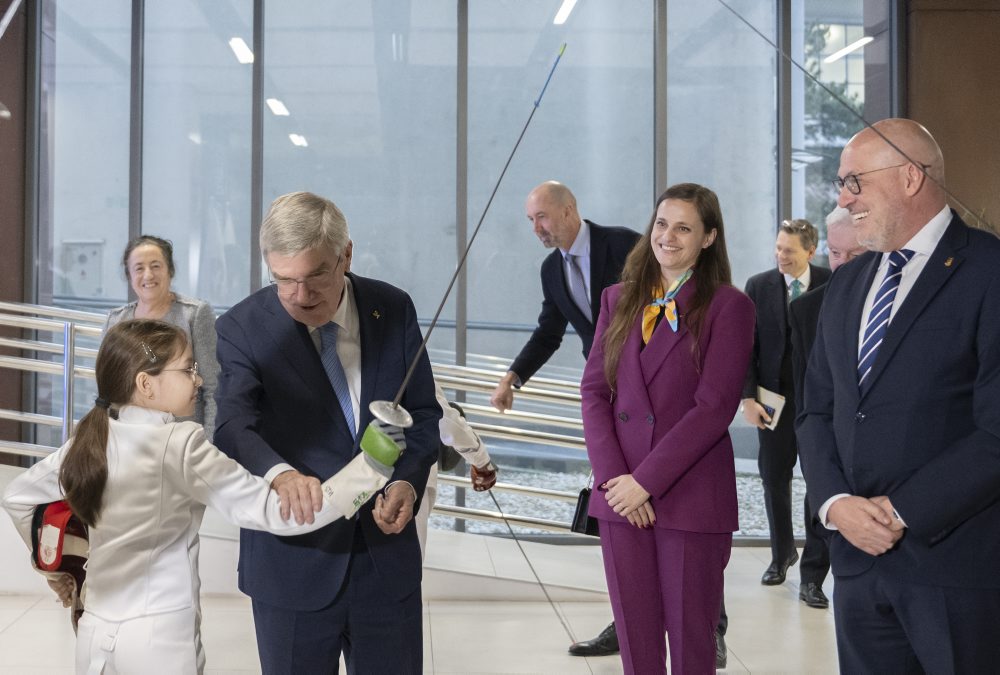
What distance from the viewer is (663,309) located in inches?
103

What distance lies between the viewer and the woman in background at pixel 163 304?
13.3ft

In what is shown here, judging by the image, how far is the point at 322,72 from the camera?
6070 mm

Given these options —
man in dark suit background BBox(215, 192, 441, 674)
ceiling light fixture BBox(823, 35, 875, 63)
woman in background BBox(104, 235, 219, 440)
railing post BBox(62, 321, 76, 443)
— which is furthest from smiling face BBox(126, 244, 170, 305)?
ceiling light fixture BBox(823, 35, 875, 63)

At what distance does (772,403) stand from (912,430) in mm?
2391

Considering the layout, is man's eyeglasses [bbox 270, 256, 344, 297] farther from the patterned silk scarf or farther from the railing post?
the railing post

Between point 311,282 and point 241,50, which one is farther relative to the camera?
point 241,50

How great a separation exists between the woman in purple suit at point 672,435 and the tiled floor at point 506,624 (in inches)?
48.8

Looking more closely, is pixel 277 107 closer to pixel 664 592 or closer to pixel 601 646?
pixel 601 646

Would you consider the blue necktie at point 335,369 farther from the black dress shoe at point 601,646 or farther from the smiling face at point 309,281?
the black dress shoe at point 601,646

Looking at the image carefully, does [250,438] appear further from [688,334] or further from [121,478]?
[688,334]

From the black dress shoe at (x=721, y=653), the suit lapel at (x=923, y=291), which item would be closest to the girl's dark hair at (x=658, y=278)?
the suit lapel at (x=923, y=291)

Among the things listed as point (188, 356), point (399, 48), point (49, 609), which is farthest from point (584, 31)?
point (188, 356)

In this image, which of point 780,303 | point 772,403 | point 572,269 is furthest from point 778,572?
point 572,269

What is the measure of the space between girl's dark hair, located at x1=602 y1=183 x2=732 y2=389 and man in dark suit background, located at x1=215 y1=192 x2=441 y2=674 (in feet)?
2.78
